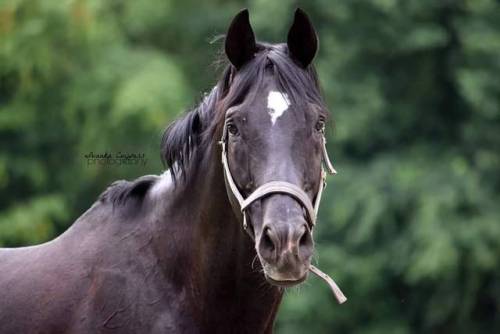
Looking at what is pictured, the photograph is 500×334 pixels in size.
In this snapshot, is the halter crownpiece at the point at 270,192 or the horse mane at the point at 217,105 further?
the horse mane at the point at 217,105

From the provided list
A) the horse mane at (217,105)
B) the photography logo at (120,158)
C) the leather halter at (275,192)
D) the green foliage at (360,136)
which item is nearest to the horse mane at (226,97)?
the horse mane at (217,105)

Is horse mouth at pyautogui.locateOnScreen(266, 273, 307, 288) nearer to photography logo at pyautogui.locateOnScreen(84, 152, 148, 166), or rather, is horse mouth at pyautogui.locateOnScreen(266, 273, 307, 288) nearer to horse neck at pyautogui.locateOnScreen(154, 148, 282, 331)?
horse neck at pyautogui.locateOnScreen(154, 148, 282, 331)

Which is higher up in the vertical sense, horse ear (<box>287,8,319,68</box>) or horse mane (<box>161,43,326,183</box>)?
horse ear (<box>287,8,319,68</box>)

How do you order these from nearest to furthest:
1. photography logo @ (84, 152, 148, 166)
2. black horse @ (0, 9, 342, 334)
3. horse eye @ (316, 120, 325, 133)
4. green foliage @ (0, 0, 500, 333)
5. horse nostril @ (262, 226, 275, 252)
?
1. horse nostril @ (262, 226, 275, 252)
2. black horse @ (0, 9, 342, 334)
3. horse eye @ (316, 120, 325, 133)
4. photography logo @ (84, 152, 148, 166)
5. green foliage @ (0, 0, 500, 333)

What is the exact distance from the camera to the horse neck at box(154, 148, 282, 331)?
4297 millimetres

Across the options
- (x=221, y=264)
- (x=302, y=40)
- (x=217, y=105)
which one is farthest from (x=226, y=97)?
(x=221, y=264)

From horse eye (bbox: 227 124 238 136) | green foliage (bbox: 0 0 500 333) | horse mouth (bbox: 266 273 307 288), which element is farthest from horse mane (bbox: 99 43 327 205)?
green foliage (bbox: 0 0 500 333)

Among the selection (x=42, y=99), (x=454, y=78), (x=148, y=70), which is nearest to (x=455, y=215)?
(x=454, y=78)

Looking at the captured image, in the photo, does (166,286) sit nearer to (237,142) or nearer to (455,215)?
(237,142)

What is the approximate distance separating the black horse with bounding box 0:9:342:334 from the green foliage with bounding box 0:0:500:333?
1056 cm

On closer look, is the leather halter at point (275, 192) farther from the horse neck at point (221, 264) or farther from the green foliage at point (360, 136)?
the green foliage at point (360, 136)

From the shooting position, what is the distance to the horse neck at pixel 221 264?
4.30 m

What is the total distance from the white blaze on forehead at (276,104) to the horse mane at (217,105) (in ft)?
0.12

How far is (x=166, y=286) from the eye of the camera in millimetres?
4352
